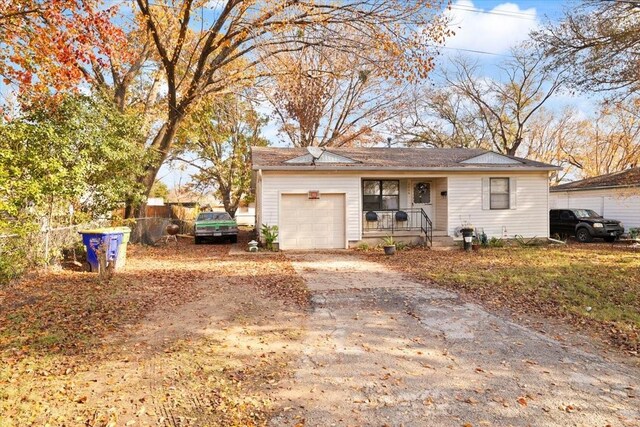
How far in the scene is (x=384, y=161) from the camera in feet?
50.8

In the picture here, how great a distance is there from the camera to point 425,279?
29.2 feet

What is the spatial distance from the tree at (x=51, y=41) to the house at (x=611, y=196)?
20611 mm

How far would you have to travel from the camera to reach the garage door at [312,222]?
14.4 meters

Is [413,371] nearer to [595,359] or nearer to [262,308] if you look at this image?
[595,359]

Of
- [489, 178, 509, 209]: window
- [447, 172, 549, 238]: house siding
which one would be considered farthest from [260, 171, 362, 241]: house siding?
[489, 178, 509, 209]: window

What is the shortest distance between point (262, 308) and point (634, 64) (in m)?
10.6

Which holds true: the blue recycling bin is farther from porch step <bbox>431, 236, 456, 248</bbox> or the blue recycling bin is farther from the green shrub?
porch step <bbox>431, 236, 456, 248</bbox>

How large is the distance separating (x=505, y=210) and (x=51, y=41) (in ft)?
51.8

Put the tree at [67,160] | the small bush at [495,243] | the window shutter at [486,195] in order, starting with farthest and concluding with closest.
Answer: the window shutter at [486,195], the small bush at [495,243], the tree at [67,160]

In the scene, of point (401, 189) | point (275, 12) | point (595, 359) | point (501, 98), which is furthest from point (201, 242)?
point (501, 98)

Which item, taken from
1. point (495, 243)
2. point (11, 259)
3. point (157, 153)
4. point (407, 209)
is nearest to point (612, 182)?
point (495, 243)

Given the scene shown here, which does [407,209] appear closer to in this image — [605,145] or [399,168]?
[399,168]

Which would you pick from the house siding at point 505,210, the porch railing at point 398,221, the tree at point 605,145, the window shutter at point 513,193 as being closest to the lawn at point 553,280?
the porch railing at point 398,221

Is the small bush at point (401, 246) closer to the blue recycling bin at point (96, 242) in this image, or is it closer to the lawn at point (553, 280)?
the lawn at point (553, 280)
